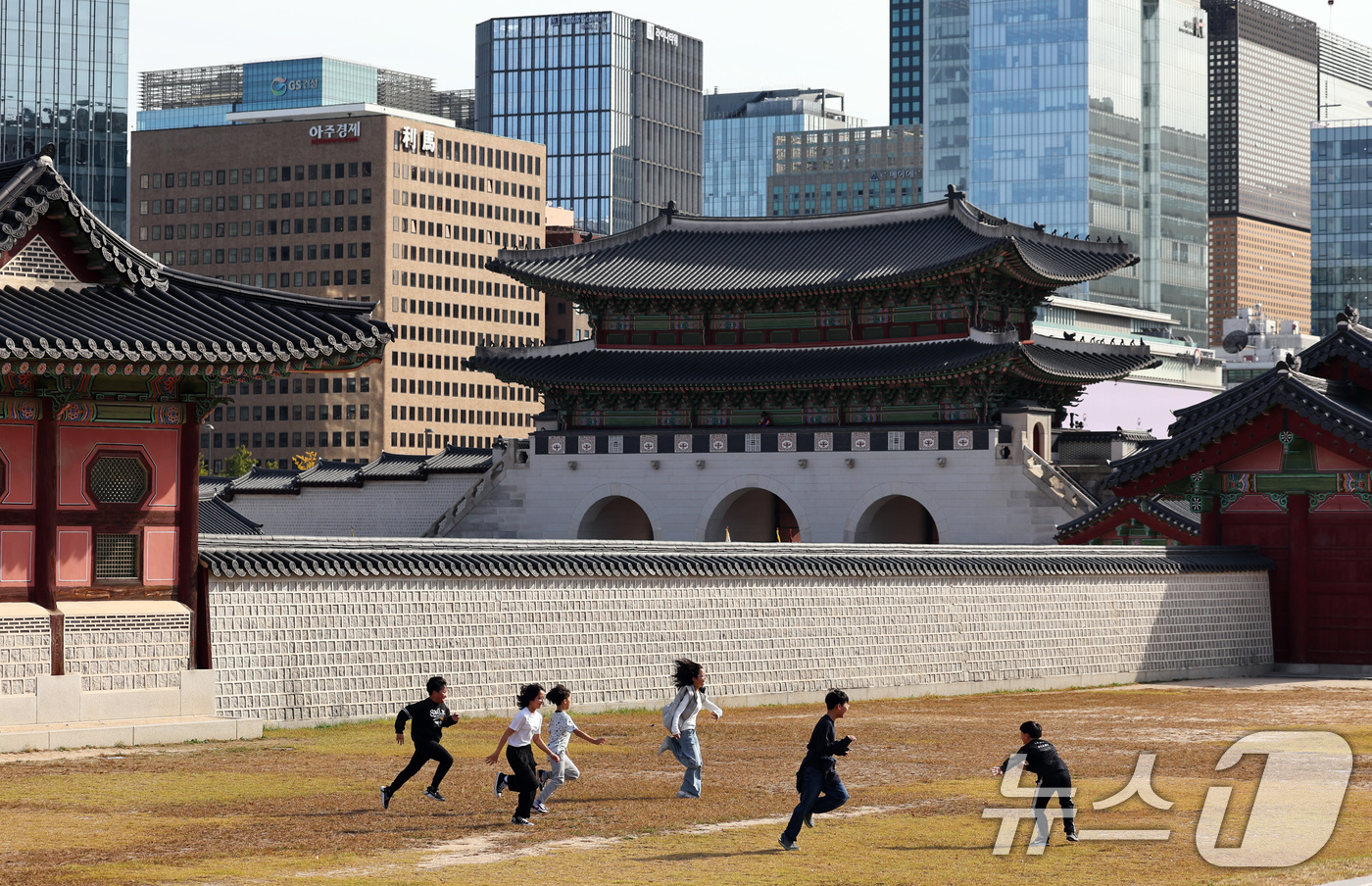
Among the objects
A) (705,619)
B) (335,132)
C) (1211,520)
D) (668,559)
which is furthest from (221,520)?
(335,132)

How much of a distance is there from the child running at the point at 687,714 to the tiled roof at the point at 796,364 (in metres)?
40.2

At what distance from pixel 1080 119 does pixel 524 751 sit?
15952 cm

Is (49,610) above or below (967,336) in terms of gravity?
below

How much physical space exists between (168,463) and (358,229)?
14012 cm

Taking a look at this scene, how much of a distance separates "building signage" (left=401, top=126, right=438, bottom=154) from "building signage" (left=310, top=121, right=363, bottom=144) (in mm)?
3935

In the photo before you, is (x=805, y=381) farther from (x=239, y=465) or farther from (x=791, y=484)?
(x=239, y=465)

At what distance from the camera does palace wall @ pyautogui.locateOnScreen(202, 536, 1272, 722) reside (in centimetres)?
2684

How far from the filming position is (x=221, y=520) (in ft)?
196

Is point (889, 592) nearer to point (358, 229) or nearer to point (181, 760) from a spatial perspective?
point (181, 760)

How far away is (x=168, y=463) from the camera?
25.9 meters

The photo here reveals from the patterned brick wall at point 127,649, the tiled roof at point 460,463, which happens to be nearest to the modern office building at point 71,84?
the tiled roof at point 460,463

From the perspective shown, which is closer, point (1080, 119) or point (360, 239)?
point (360, 239)

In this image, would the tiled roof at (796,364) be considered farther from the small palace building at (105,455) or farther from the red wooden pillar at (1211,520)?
the small palace building at (105,455)

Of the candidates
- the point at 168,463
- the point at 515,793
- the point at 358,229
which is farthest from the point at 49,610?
the point at 358,229
